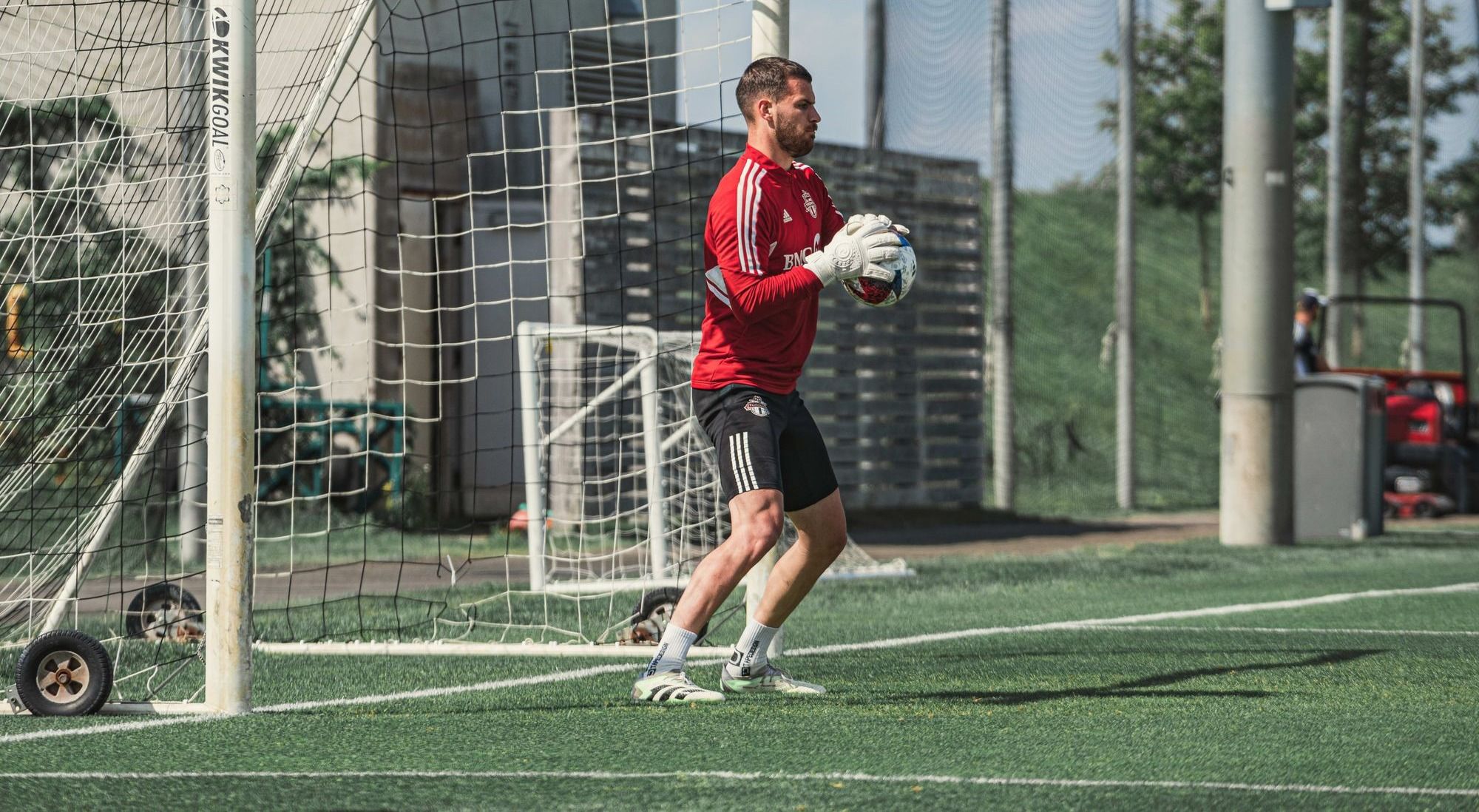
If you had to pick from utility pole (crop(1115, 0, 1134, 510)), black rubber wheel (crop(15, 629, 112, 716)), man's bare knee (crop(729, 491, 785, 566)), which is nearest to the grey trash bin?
utility pole (crop(1115, 0, 1134, 510))

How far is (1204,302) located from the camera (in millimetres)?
41031

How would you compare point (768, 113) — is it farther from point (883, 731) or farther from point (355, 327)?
point (355, 327)

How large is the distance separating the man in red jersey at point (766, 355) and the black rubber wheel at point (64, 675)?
1.74m

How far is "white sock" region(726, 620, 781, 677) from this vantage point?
20.4 ft

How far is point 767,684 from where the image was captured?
6258mm

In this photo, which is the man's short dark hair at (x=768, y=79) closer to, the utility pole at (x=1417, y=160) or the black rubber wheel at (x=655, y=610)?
the black rubber wheel at (x=655, y=610)

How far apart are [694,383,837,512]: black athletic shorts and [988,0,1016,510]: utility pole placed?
1465cm

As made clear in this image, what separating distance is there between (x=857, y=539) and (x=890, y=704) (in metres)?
10.3

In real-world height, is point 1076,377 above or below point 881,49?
below

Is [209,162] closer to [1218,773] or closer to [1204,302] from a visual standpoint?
[1218,773]

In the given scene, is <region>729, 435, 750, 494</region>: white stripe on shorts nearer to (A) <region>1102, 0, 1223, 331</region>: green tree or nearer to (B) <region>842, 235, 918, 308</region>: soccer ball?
(B) <region>842, 235, 918, 308</region>: soccer ball

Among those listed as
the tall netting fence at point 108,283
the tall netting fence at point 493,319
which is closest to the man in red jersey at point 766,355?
the tall netting fence at point 108,283

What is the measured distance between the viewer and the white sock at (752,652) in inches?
245

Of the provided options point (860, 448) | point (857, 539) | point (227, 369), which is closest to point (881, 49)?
point (860, 448)
